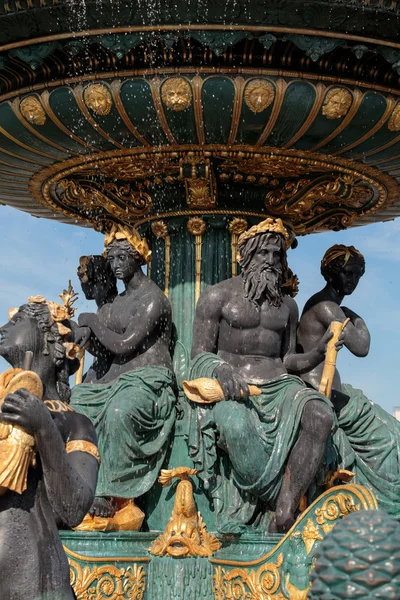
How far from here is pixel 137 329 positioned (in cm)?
817

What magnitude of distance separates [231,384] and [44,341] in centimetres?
294

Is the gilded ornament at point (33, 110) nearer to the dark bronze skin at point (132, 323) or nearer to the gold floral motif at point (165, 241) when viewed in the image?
the dark bronze skin at point (132, 323)

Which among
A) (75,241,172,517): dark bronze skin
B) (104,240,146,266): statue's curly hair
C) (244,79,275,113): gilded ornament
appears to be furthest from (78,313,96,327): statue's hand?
Result: (244,79,275,113): gilded ornament

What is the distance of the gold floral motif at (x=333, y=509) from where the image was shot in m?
7.09

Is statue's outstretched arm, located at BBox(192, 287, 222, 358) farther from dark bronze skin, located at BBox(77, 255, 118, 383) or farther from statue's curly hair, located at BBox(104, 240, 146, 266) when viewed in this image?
dark bronze skin, located at BBox(77, 255, 118, 383)

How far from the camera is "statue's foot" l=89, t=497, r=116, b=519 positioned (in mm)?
7555

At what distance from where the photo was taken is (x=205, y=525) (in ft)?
25.2

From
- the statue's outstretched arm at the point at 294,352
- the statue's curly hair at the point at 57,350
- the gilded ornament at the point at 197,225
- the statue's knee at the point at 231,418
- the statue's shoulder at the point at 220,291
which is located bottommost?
the statue's knee at the point at 231,418

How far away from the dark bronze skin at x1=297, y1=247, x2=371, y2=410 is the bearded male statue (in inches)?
15.6

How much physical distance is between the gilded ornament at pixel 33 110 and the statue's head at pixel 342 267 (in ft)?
8.70

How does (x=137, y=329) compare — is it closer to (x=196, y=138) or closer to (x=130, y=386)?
(x=130, y=386)

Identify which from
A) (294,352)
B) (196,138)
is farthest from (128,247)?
(294,352)

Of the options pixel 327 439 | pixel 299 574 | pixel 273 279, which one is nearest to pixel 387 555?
pixel 299 574

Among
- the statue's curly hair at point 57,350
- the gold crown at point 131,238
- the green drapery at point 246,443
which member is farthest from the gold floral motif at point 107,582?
the statue's curly hair at point 57,350
